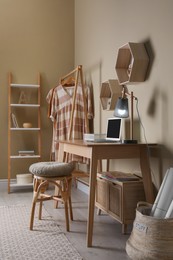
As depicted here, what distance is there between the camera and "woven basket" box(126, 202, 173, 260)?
5.68 ft

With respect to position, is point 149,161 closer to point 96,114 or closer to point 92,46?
point 96,114

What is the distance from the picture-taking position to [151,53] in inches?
96.2

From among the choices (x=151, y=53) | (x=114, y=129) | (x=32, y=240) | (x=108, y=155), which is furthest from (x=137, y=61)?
(x=32, y=240)

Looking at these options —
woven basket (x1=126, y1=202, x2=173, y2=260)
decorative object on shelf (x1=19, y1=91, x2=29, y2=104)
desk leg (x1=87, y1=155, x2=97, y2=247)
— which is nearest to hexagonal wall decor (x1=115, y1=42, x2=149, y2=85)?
desk leg (x1=87, y1=155, x2=97, y2=247)

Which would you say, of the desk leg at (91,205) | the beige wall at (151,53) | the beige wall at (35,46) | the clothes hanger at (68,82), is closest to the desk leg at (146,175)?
the beige wall at (151,53)

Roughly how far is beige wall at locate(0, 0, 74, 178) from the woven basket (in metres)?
2.81

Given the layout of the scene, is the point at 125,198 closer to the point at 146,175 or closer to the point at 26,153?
the point at 146,175

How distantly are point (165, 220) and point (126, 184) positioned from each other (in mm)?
639

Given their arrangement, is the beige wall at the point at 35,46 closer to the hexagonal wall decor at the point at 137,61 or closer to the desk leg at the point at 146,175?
the hexagonal wall decor at the point at 137,61

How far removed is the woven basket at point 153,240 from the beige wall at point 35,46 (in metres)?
2.81

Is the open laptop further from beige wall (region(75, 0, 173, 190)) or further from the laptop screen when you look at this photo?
beige wall (region(75, 0, 173, 190))

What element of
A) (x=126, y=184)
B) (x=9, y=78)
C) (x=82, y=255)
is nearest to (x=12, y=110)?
(x=9, y=78)

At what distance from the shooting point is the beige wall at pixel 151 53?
2250 millimetres

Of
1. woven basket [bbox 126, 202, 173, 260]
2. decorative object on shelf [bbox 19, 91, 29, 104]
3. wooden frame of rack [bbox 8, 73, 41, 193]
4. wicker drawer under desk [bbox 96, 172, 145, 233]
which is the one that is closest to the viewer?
woven basket [bbox 126, 202, 173, 260]
